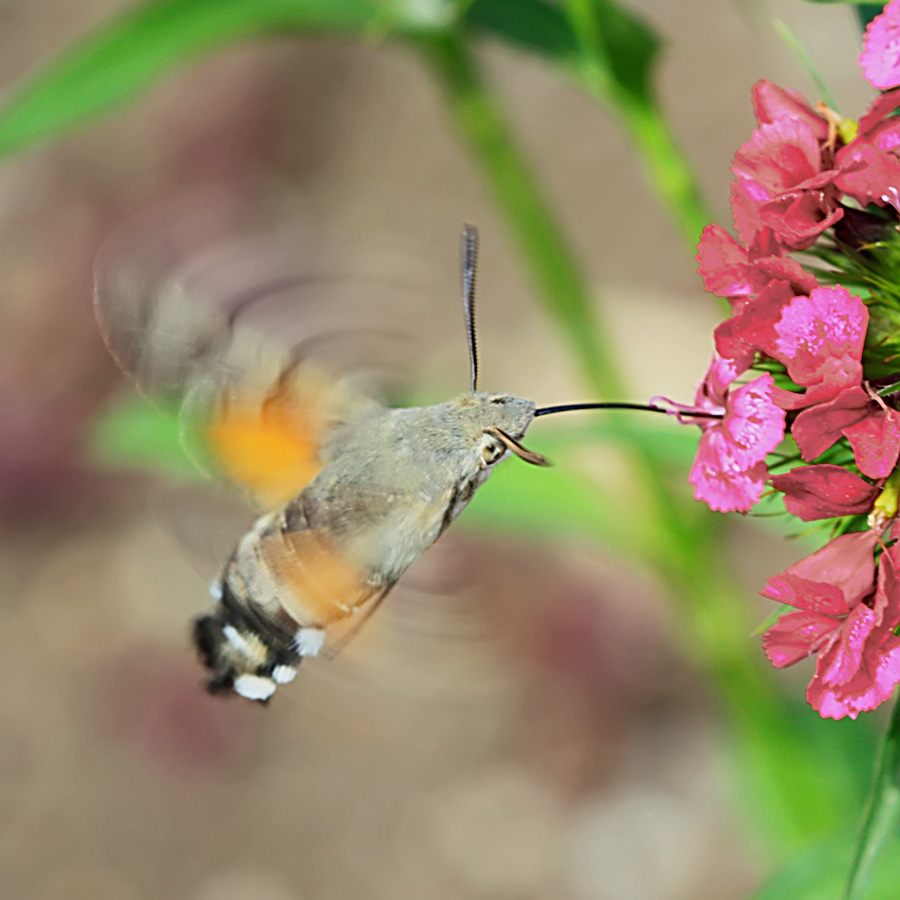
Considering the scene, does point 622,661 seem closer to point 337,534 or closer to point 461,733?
point 461,733

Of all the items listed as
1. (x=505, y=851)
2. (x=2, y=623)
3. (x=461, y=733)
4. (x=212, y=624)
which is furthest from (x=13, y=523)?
(x=212, y=624)

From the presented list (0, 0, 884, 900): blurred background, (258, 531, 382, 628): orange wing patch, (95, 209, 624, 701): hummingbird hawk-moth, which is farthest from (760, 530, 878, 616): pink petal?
(0, 0, 884, 900): blurred background

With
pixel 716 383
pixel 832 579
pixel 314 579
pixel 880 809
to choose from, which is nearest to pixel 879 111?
pixel 716 383

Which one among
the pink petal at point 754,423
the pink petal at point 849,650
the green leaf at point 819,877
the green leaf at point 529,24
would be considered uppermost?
the green leaf at point 529,24

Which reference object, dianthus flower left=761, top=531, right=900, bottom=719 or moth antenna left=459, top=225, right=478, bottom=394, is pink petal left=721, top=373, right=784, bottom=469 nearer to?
dianthus flower left=761, top=531, right=900, bottom=719

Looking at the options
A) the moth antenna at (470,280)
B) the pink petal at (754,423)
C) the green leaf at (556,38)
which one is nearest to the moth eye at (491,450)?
the moth antenna at (470,280)

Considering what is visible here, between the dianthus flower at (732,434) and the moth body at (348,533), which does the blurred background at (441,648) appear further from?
the dianthus flower at (732,434)

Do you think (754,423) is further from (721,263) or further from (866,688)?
(866,688)

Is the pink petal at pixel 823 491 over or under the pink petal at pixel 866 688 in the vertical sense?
over
